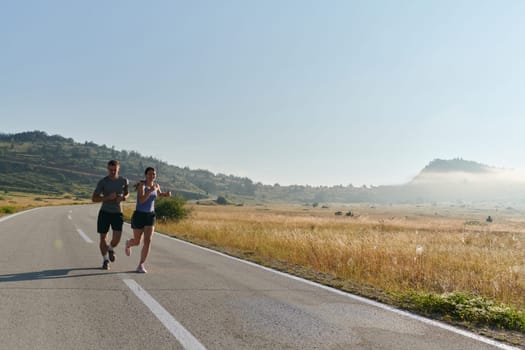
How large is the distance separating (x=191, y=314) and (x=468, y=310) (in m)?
3.64

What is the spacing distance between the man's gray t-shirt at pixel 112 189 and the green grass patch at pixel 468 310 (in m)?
5.44

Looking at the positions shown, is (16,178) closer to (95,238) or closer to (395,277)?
(95,238)

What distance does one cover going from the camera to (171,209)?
89.1 feet

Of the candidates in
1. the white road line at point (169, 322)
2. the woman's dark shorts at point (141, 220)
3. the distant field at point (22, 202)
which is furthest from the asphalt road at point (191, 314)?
the distant field at point (22, 202)

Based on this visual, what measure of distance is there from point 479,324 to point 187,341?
3666 mm

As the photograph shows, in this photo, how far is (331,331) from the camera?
448 cm

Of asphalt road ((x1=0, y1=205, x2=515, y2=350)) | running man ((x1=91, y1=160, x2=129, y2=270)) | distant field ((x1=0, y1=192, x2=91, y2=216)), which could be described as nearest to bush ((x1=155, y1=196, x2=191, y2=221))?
distant field ((x1=0, y1=192, x2=91, y2=216))

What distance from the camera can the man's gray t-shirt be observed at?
307 inches

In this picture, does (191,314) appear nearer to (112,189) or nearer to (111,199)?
(111,199)

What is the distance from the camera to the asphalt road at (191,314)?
13.3 feet

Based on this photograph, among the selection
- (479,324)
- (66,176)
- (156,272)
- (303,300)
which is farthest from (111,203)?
(66,176)

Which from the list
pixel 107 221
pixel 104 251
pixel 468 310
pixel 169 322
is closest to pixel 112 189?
pixel 107 221

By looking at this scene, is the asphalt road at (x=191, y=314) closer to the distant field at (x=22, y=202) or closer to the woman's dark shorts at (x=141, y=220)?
the woman's dark shorts at (x=141, y=220)

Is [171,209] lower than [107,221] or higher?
lower
